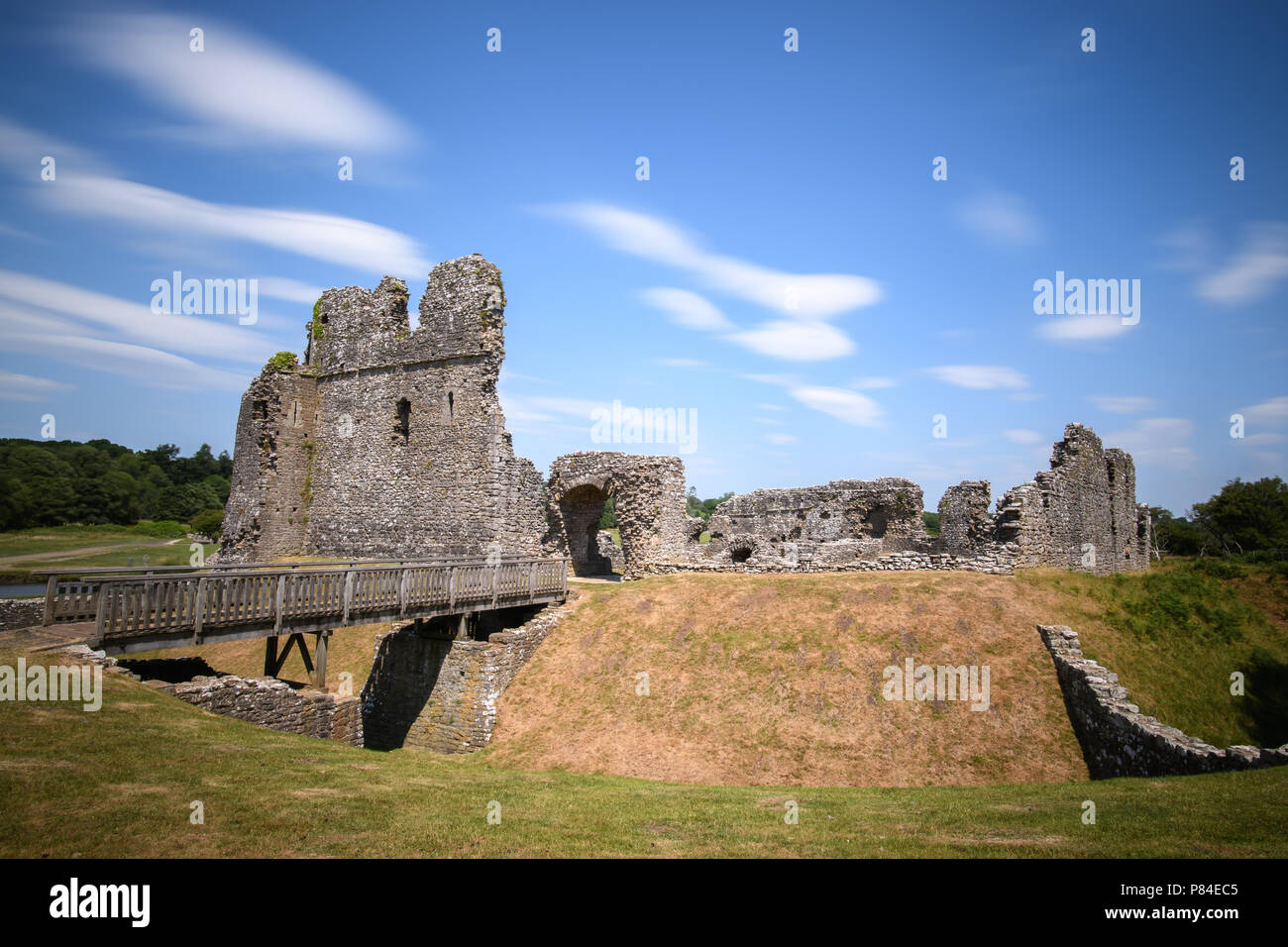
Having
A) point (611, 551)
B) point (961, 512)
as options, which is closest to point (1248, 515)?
point (961, 512)

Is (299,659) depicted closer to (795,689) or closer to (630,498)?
(630,498)

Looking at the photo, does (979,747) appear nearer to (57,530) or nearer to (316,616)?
(316,616)

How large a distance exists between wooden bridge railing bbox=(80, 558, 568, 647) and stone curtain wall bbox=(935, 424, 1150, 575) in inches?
579

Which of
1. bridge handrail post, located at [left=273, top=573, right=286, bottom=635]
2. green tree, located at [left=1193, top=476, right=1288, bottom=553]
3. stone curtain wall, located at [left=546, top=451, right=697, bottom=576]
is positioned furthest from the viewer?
green tree, located at [left=1193, top=476, right=1288, bottom=553]

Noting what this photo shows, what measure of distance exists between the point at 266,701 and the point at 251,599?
1.92 meters

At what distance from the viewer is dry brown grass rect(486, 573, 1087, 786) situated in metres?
A: 13.8

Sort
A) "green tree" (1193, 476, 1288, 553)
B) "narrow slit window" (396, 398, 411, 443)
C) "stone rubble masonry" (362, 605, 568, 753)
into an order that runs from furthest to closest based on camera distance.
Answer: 1. "green tree" (1193, 476, 1288, 553)
2. "narrow slit window" (396, 398, 411, 443)
3. "stone rubble masonry" (362, 605, 568, 753)

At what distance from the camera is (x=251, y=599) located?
12.6 metres

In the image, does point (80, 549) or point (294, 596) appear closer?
point (294, 596)

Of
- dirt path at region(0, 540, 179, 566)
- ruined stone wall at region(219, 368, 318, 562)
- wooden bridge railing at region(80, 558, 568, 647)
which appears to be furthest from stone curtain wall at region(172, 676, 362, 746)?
dirt path at region(0, 540, 179, 566)

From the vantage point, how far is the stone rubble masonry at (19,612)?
1408 cm

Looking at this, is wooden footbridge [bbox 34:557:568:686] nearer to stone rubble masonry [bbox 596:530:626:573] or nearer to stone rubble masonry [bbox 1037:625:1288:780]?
stone rubble masonry [bbox 1037:625:1288:780]
